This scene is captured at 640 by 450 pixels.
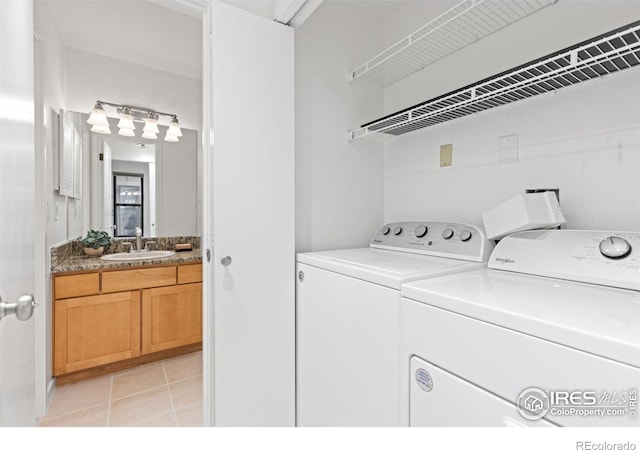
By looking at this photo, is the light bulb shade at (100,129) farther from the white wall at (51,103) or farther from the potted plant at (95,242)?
the potted plant at (95,242)

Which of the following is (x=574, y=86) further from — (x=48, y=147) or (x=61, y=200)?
(x=61, y=200)

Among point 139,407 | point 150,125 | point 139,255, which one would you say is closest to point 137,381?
point 139,407

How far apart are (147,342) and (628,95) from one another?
3100mm

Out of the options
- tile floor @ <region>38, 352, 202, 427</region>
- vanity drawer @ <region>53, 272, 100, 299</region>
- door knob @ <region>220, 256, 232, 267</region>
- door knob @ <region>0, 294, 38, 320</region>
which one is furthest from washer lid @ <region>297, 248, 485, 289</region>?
vanity drawer @ <region>53, 272, 100, 299</region>

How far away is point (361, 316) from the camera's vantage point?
3.68 ft

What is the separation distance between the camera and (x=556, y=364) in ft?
2.03

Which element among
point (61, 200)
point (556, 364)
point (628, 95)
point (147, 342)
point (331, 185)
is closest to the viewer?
point (556, 364)

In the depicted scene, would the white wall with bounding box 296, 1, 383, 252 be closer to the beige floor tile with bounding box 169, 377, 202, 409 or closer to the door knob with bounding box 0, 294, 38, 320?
the door knob with bounding box 0, 294, 38, 320

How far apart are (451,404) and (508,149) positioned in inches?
43.7

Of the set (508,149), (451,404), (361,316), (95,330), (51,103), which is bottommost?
(95,330)

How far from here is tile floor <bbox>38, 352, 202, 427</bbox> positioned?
1.78 m

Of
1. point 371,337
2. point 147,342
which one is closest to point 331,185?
point 371,337

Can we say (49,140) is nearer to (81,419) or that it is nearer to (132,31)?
(132,31)

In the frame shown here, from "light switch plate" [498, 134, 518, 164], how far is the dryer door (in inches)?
39.4
